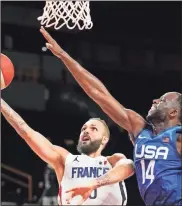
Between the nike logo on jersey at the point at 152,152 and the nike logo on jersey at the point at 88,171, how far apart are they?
100 cm

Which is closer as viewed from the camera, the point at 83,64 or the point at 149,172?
the point at 149,172

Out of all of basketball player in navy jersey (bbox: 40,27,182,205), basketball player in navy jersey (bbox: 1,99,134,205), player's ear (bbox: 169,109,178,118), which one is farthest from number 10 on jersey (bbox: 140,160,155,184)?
basketball player in navy jersey (bbox: 1,99,134,205)

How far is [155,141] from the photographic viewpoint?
2965 millimetres

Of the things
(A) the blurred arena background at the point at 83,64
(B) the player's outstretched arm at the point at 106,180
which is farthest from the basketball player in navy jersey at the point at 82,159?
(A) the blurred arena background at the point at 83,64

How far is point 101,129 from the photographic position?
4.11 m

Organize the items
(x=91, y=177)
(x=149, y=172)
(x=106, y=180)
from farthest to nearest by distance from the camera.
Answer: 1. (x=91, y=177)
2. (x=106, y=180)
3. (x=149, y=172)

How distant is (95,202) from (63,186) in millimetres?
254

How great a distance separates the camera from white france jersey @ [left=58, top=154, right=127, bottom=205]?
3.87m

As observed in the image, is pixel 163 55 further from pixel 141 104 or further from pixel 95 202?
pixel 95 202

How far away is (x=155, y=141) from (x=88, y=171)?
1090mm

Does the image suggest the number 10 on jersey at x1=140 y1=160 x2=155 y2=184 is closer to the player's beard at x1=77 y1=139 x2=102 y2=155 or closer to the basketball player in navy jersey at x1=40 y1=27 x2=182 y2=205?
the basketball player in navy jersey at x1=40 y1=27 x2=182 y2=205

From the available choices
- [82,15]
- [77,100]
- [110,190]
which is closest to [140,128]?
[110,190]

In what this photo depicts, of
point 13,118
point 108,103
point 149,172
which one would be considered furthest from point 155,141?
point 13,118

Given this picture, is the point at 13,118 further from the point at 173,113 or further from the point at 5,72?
the point at 173,113
